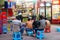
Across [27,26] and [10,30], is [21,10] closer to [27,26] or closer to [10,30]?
[10,30]

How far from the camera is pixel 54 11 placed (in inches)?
838

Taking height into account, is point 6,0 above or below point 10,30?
above

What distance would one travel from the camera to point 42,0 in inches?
858

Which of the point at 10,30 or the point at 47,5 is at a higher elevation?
the point at 47,5

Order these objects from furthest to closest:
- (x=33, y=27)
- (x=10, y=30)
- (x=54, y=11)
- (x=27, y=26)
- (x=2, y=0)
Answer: (x=54, y=11) → (x=2, y=0) → (x=10, y=30) → (x=27, y=26) → (x=33, y=27)

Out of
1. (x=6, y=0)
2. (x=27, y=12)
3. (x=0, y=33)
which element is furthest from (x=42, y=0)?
(x=0, y=33)

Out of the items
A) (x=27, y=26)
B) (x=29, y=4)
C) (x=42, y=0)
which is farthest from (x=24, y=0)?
(x=27, y=26)

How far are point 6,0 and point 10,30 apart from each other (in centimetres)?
678

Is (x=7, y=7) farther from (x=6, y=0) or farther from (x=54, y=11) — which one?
(x=54, y=11)

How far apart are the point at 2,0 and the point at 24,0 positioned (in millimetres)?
4296

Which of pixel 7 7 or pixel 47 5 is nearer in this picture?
pixel 7 7

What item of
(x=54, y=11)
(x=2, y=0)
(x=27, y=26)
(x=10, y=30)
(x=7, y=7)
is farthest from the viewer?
(x=54, y=11)

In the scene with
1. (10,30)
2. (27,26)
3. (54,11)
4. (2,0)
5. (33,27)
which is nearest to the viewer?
(33,27)

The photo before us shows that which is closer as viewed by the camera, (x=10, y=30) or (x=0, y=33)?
(x=0, y=33)
